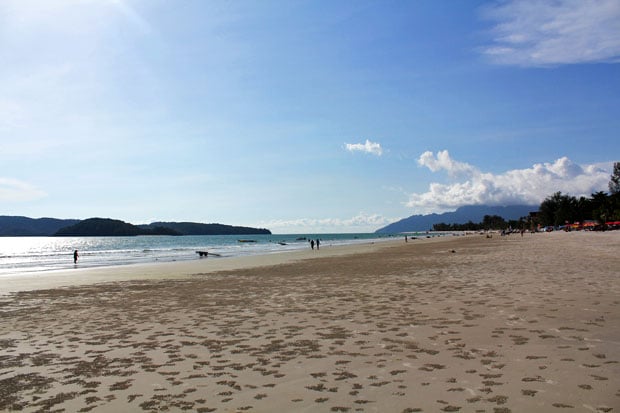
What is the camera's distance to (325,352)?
7848 millimetres

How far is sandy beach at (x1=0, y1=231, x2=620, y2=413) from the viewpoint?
5.57m

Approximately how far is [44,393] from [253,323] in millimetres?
5270

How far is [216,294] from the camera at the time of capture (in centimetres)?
1702

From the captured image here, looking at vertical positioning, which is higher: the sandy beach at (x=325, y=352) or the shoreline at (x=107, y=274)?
the sandy beach at (x=325, y=352)

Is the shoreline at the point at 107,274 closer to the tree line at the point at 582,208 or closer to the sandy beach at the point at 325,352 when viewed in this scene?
the sandy beach at the point at 325,352

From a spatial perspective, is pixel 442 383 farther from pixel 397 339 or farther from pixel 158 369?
pixel 158 369

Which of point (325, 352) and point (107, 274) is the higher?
point (325, 352)

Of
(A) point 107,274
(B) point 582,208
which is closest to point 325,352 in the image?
(A) point 107,274

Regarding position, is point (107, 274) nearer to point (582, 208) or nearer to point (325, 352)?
point (325, 352)

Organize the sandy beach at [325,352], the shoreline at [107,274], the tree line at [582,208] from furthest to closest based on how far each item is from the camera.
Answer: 1. the tree line at [582,208]
2. the shoreline at [107,274]
3. the sandy beach at [325,352]

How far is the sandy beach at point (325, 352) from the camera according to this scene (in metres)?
5.57

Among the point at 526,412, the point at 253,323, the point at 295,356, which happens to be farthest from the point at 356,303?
the point at 526,412

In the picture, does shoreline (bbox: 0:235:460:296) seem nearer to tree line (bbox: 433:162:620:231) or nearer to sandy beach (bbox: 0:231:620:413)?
sandy beach (bbox: 0:231:620:413)

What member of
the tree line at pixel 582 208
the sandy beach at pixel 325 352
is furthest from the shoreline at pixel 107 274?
the tree line at pixel 582 208
